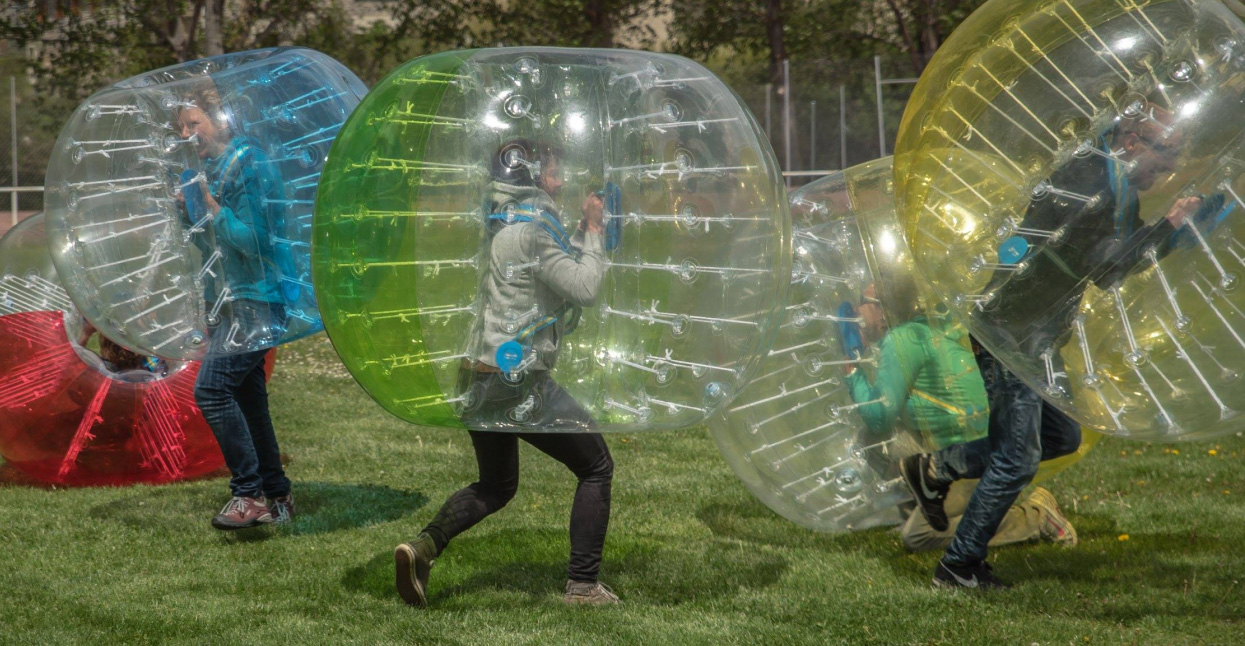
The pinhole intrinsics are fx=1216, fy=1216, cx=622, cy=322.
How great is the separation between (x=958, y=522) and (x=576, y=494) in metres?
1.76

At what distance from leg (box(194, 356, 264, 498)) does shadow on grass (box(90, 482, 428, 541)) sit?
13.1 inches

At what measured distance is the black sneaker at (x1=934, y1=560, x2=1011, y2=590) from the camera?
487cm

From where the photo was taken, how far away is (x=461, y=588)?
16.3 feet

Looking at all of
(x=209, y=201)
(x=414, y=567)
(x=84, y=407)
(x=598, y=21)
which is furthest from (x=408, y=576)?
(x=598, y=21)

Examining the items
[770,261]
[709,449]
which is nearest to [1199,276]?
[770,261]

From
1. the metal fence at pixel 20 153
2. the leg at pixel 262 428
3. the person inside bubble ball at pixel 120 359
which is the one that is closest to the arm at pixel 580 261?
the leg at pixel 262 428

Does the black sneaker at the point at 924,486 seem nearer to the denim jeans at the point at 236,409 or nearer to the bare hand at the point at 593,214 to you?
the bare hand at the point at 593,214

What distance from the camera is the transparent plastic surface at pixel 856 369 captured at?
494 centimetres

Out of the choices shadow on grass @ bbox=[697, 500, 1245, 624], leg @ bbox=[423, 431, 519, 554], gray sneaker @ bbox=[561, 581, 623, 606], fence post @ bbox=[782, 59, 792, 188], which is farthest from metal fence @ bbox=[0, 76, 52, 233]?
gray sneaker @ bbox=[561, 581, 623, 606]

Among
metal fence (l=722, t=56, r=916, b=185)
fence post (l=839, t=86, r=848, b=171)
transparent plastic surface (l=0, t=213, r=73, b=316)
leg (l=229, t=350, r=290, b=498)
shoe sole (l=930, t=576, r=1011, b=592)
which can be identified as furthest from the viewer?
fence post (l=839, t=86, r=848, b=171)

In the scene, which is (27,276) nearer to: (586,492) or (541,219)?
(586,492)

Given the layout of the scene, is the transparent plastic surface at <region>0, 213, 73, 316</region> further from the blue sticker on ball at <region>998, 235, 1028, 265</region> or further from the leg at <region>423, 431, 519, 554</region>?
the blue sticker on ball at <region>998, 235, 1028, 265</region>

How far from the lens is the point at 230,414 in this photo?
18.5ft

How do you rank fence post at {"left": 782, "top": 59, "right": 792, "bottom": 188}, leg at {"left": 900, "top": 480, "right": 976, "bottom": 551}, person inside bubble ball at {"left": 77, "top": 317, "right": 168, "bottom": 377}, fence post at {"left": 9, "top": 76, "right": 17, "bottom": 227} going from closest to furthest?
1. leg at {"left": 900, "top": 480, "right": 976, "bottom": 551}
2. person inside bubble ball at {"left": 77, "top": 317, "right": 168, "bottom": 377}
3. fence post at {"left": 9, "top": 76, "right": 17, "bottom": 227}
4. fence post at {"left": 782, "top": 59, "right": 792, "bottom": 188}
